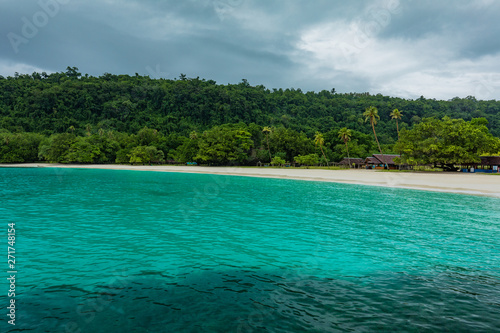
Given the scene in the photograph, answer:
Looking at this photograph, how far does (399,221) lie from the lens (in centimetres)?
1791

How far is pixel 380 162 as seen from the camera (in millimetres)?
86562

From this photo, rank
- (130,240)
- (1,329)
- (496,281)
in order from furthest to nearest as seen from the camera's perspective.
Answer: (130,240) < (496,281) < (1,329)

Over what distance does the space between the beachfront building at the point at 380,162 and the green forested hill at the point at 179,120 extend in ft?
39.8

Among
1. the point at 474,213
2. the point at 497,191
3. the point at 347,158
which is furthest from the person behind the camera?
the point at 347,158

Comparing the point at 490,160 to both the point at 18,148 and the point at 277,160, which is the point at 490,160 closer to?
the point at 277,160

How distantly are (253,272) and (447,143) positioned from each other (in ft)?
209

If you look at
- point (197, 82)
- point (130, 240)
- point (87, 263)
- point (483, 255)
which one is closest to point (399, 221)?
point (483, 255)

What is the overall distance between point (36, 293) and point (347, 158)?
91625 mm

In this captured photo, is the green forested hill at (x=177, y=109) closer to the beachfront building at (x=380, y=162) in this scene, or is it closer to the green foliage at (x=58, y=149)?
the green foliage at (x=58, y=149)

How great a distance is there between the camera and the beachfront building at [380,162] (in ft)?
277

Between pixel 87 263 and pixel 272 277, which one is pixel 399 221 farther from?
pixel 87 263

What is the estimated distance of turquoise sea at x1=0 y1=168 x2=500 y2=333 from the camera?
663 centimetres

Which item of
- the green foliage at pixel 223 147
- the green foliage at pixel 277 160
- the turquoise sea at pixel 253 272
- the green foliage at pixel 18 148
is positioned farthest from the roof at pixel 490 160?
the green foliage at pixel 18 148

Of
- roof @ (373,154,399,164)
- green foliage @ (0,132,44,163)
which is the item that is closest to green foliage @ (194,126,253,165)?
roof @ (373,154,399,164)
